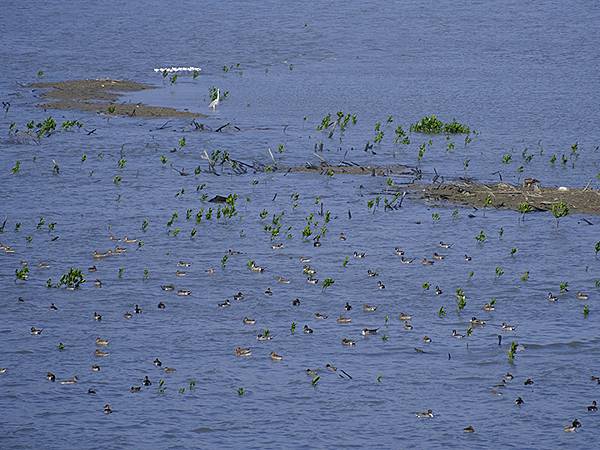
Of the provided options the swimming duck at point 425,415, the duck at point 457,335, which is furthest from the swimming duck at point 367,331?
the swimming duck at point 425,415

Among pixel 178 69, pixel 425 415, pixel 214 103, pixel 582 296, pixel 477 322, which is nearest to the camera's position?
pixel 425 415

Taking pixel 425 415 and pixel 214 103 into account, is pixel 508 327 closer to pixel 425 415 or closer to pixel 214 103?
pixel 425 415

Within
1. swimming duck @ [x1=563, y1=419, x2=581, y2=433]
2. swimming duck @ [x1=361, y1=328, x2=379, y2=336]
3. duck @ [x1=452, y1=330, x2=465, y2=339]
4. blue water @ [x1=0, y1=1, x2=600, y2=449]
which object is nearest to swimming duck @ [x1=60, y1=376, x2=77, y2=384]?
blue water @ [x1=0, y1=1, x2=600, y2=449]

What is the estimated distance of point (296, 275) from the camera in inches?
866

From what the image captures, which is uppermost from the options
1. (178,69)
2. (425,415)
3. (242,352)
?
(178,69)

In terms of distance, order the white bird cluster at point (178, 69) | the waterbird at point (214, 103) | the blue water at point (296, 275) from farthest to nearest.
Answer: the white bird cluster at point (178, 69) < the waterbird at point (214, 103) < the blue water at point (296, 275)

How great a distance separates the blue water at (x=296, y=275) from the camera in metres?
16.2

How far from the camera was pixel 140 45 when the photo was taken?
5200 cm

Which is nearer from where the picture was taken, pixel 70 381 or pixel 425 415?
pixel 425 415

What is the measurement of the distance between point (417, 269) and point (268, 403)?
21.4 ft

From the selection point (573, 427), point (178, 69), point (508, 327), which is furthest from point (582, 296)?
point (178, 69)

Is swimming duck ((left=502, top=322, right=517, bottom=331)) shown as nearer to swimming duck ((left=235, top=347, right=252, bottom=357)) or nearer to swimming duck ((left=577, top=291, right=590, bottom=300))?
swimming duck ((left=577, top=291, right=590, bottom=300))

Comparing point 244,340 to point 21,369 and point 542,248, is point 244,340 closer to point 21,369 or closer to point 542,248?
point 21,369

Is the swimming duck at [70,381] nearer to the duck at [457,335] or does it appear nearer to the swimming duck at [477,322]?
the duck at [457,335]
